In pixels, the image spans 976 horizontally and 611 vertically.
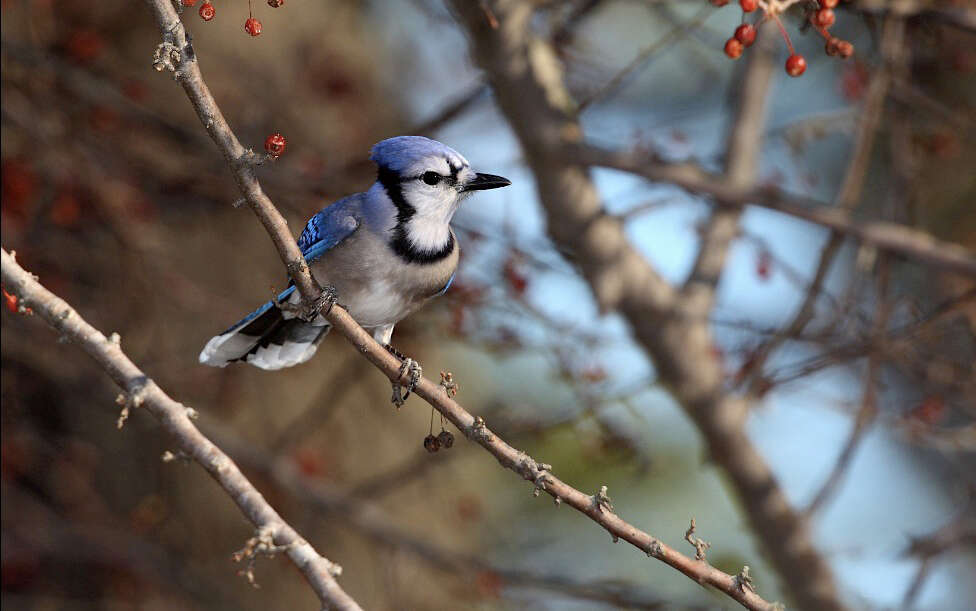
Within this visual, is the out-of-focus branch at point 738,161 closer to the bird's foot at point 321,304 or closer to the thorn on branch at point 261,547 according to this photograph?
the bird's foot at point 321,304

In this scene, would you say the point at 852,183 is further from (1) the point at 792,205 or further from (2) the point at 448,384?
(2) the point at 448,384

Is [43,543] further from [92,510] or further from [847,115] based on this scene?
[847,115]

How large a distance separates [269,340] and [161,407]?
881mm

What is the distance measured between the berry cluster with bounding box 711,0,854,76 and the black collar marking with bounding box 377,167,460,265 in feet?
2.37

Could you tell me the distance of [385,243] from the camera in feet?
8.24

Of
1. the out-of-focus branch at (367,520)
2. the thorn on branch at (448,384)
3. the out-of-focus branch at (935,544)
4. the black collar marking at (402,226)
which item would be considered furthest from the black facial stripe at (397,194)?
the out-of-focus branch at (935,544)

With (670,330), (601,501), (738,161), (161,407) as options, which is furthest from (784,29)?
(738,161)

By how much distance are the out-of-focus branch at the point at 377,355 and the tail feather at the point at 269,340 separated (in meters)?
0.61

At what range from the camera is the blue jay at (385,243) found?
2.50m

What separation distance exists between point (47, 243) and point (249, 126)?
2.86 ft

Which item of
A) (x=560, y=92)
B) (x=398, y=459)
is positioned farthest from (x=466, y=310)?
(x=398, y=459)

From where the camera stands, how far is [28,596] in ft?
12.5

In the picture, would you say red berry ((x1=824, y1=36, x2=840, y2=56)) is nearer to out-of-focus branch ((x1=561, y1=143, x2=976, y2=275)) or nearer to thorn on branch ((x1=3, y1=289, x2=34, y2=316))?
out-of-focus branch ((x1=561, y1=143, x2=976, y2=275))

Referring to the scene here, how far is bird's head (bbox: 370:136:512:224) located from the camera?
2518 millimetres
